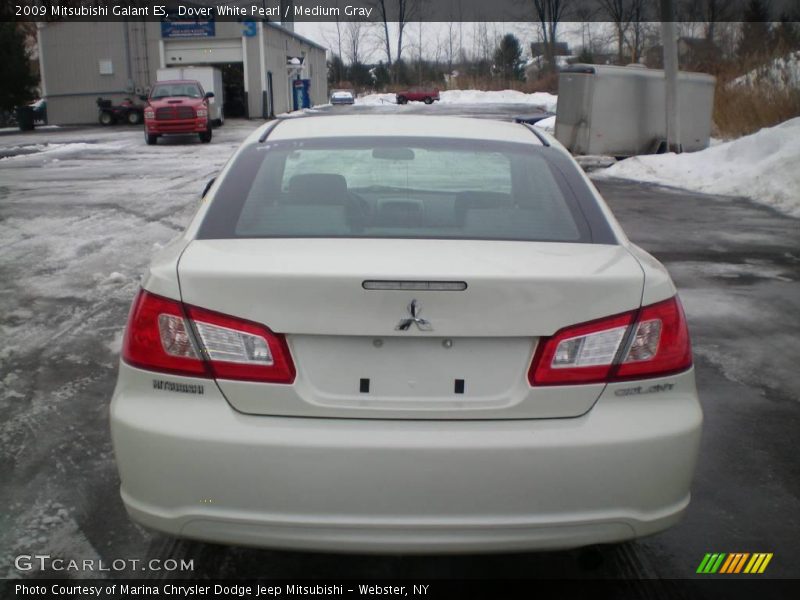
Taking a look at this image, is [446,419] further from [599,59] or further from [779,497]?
[599,59]

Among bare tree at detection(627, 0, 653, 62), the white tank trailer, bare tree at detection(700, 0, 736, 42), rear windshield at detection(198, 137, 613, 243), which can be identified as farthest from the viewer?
bare tree at detection(700, 0, 736, 42)

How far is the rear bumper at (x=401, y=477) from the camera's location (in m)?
2.35

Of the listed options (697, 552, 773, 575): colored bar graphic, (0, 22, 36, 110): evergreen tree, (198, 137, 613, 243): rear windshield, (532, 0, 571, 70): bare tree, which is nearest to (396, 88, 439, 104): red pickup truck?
(532, 0, 571, 70): bare tree

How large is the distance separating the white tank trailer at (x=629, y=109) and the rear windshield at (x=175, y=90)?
12963 mm

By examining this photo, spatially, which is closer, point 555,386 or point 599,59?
point 555,386

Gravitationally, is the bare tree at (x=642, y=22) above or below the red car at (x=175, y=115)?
above

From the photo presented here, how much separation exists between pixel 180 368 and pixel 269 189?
38.9 inches

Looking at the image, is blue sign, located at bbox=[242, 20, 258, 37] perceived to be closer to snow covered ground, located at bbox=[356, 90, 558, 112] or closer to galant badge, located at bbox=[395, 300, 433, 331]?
snow covered ground, located at bbox=[356, 90, 558, 112]

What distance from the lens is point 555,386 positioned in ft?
7.95

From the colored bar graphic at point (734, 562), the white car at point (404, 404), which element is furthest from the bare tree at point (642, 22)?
the white car at point (404, 404)

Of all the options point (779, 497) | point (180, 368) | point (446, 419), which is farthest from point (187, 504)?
point (779, 497)

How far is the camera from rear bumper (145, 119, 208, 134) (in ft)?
87.1

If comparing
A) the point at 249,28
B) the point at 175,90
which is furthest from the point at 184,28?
the point at 175,90

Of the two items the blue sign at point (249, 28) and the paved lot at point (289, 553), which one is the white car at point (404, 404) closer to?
the paved lot at point (289, 553)
